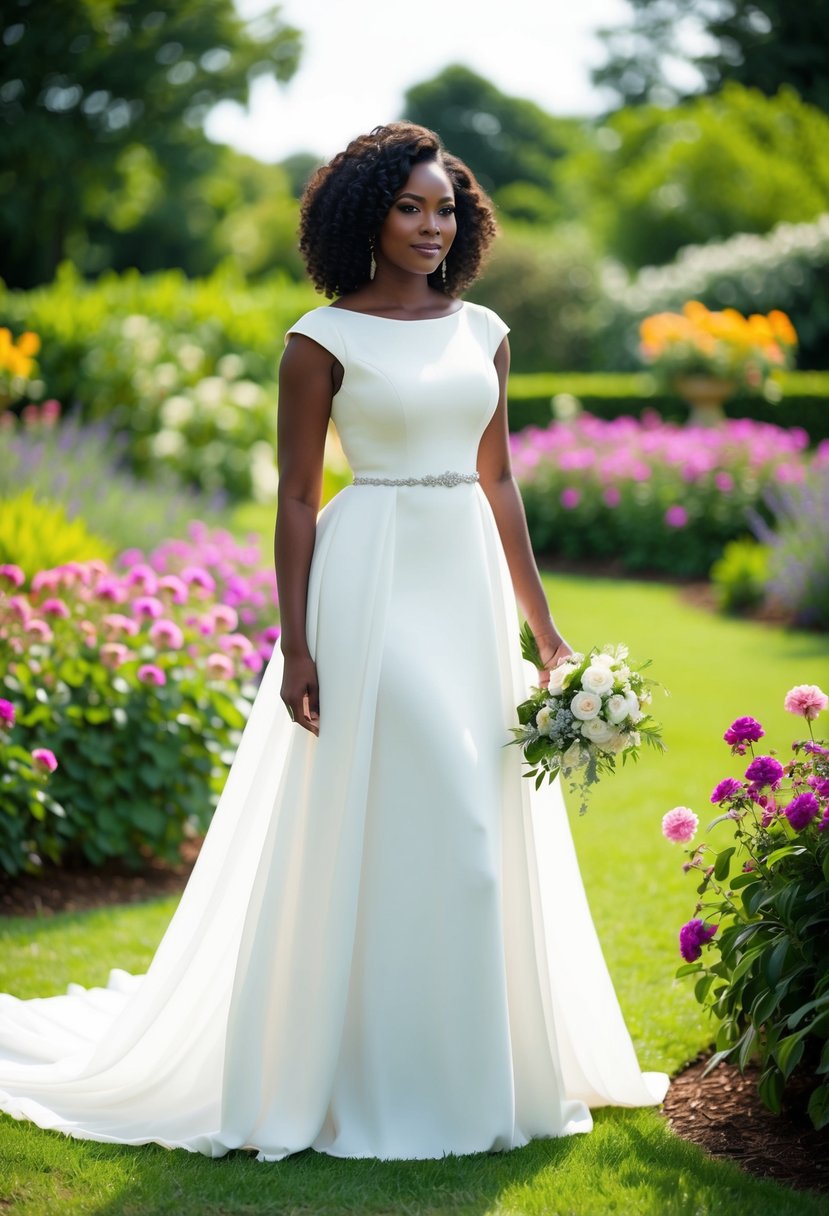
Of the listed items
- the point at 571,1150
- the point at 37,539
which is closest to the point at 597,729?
the point at 571,1150

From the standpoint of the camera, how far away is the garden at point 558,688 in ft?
9.17

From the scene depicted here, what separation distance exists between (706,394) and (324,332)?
11585mm

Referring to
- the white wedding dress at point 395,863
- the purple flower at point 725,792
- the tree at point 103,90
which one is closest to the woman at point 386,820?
the white wedding dress at point 395,863

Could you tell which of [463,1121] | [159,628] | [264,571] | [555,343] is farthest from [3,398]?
[555,343]

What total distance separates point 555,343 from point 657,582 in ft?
55.1

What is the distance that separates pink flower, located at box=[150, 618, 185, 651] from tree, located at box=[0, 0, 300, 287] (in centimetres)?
2511

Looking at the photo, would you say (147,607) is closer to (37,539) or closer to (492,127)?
(37,539)

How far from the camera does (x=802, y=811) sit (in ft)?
9.23

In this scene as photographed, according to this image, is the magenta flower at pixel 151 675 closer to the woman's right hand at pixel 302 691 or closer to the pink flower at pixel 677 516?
the woman's right hand at pixel 302 691

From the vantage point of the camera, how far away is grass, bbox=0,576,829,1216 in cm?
264

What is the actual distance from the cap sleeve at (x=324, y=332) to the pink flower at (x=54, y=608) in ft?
7.63

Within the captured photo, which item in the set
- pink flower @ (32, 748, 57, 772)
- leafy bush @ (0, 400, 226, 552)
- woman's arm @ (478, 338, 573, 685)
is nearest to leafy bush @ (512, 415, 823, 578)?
leafy bush @ (0, 400, 226, 552)

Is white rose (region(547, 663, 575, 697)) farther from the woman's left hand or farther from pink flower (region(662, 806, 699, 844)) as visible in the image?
pink flower (region(662, 806, 699, 844))

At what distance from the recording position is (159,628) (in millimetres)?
4867
